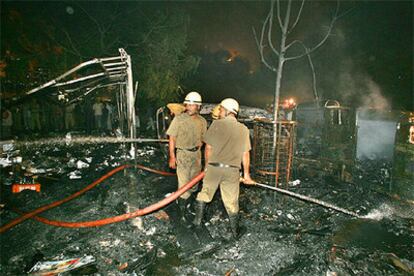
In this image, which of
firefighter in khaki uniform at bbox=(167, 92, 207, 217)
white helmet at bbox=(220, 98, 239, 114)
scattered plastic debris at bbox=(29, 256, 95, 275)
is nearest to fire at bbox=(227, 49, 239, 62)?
firefighter in khaki uniform at bbox=(167, 92, 207, 217)

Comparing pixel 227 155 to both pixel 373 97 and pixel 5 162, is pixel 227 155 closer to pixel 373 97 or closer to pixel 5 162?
pixel 5 162

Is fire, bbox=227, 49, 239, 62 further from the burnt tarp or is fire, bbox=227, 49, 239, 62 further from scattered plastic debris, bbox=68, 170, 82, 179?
scattered plastic debris, bbox=68, 170, 82, 179

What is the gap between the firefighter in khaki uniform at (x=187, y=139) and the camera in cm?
496

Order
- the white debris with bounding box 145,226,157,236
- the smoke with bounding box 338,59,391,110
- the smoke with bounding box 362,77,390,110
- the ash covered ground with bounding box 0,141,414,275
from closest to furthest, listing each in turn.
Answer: the ash covered ground with bounding box 0,141,414,275 → the white debris with bounding box 145,226,157,236 → the smoke with bounding box 362,77,390,110 → the smoke with bounding box 338,59,391,110

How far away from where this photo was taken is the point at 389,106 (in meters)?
11.9

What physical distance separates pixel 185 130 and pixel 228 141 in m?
1.08

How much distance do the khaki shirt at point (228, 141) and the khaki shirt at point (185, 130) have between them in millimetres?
785

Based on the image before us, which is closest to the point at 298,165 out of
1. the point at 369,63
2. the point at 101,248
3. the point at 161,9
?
the point at 101,248

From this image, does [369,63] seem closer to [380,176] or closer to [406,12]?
[406,12]

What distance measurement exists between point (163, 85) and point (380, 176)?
1115cm

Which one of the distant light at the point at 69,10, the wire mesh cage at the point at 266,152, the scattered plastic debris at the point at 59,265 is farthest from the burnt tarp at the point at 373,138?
the distant light at the point at 69,10

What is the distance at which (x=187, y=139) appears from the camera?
16.4 feet

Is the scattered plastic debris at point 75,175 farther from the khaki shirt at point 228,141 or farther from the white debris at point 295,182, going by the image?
the white debris at point 295,182

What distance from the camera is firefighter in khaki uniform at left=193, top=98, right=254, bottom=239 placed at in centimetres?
423
